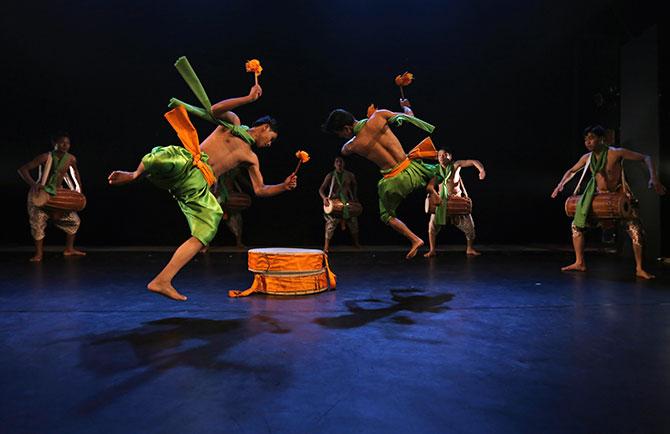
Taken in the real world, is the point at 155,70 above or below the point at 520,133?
above

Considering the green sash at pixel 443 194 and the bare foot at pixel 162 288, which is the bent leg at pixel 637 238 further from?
the bare foot at pixel 162 288

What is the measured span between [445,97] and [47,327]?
6926 mm

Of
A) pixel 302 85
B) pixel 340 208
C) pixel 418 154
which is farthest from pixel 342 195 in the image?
pixel 418 154

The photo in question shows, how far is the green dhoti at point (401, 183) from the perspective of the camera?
3979mm

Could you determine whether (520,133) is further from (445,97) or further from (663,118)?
(663,118)

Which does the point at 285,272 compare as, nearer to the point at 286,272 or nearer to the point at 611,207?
the point at 286,272

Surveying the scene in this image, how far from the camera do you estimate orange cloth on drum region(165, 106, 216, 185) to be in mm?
2971

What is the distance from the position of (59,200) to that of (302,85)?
3960 millimetres

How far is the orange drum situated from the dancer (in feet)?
2.10

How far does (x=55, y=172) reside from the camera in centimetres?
599

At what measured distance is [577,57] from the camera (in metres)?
8.09

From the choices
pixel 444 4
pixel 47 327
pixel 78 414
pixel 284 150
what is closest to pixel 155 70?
pixel 284 150

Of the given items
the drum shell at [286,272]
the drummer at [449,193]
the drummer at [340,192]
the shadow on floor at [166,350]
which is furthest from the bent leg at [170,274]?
the drummer at [340,192]

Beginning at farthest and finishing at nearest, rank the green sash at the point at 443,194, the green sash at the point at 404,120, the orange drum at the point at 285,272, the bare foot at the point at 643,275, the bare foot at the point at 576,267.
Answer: the green sash at the point at 443,194 < the bare foot at the point at 576,267 < the bare foot at the point at 643,275 < the green sash at the point at 404,120 < the orange drum at the point at 285,272
